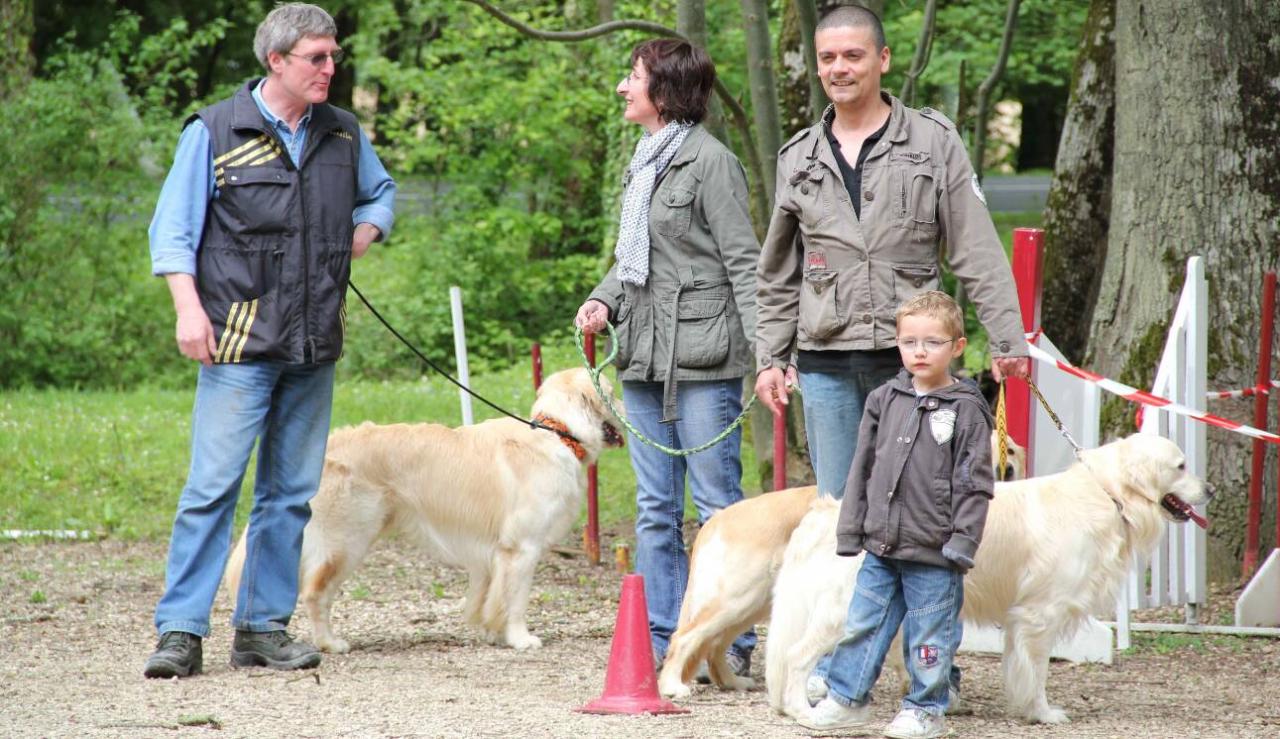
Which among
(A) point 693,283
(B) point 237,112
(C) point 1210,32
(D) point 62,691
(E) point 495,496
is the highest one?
(C) point 1210,32

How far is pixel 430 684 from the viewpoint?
5.25 meters

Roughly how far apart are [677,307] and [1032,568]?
4.85ft

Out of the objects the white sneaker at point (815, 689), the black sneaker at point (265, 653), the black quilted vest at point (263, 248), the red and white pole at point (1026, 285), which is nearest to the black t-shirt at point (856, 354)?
the white sneaker at point (815, 689)

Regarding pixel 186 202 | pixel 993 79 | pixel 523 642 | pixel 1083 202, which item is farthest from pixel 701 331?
pixel 993 79

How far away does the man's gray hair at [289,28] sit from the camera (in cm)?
523

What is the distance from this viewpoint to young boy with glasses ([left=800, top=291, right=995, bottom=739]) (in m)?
4.30

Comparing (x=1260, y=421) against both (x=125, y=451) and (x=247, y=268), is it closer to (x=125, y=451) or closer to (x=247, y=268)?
(x=247, y=268)

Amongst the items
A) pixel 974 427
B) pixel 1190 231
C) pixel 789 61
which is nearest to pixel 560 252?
pixel 789 61

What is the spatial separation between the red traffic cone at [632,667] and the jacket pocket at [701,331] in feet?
2.80

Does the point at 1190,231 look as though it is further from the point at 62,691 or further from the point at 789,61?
the point at 62,691

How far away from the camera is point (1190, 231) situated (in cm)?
705

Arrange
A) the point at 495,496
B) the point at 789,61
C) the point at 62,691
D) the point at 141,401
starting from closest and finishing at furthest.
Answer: the point at 62,691
the point at 495,496
the point at 789,61
the point at 141,401

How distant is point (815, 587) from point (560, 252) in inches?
529

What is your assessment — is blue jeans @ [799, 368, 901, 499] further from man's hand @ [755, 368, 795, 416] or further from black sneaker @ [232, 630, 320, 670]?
black sneaker @ [232, 630, 320, 670]
